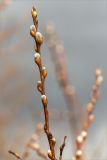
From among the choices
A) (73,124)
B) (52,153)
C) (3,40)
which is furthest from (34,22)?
(3,40)

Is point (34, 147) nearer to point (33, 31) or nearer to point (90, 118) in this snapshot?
point (90, 118)

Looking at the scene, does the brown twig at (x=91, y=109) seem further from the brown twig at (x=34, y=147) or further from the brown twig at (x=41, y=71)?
the brown twig at (x=41, y=71)

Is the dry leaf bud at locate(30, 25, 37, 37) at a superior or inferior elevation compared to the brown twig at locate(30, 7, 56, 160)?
superior

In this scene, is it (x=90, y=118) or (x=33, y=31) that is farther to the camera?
(x=90, y=118)

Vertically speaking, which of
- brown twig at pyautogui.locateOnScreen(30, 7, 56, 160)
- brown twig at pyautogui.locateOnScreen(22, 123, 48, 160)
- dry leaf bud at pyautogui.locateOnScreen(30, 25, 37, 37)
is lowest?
brown twig at pyautogui.locateOnScreen(30, 7, 56, 160)

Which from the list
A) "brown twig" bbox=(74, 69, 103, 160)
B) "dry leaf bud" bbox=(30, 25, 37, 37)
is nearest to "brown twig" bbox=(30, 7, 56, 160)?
"dry leaf bud" bbox=(30, 25, 37, 37)

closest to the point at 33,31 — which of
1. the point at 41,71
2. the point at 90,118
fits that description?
the point at 41,71

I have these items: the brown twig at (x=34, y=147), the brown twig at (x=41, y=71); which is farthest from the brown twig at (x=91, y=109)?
the brown twig at (x=41, y=71)

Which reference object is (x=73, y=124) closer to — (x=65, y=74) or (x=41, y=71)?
(x=65, y=74)

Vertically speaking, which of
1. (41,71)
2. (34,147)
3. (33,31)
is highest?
(34,147)

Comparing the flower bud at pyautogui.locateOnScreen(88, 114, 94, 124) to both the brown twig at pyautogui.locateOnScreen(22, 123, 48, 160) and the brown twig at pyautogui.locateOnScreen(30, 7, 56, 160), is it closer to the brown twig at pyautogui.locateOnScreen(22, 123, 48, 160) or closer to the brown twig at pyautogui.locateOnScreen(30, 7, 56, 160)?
the brown twig at pyautogui.locateOnScreen(22, 123, 48, 160)

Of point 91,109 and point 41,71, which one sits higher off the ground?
point 91,109
